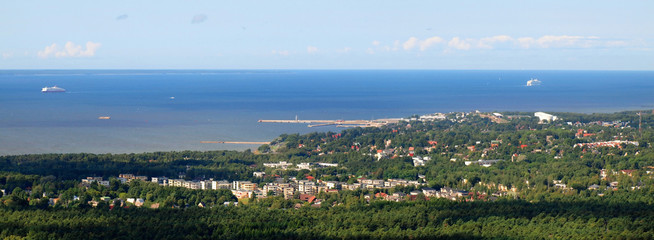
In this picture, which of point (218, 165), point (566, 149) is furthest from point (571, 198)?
point (218, 165)

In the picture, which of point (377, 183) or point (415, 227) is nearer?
point (415, 227)

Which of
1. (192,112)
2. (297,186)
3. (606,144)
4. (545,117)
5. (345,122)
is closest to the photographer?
(297,186)

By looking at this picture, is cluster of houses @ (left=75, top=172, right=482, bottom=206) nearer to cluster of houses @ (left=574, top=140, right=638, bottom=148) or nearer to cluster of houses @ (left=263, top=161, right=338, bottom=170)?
cluster of houses @ (left=263, top=161, right=338, bottom=170)

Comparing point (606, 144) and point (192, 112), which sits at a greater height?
point (606, 144)

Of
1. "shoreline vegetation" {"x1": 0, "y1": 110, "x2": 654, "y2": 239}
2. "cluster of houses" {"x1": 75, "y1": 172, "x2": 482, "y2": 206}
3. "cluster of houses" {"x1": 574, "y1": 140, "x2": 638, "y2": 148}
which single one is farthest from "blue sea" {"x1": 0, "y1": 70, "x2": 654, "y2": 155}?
"cluster of houses" {"x1": 574, "y1": 140, "x2": 638, "y2": 148}

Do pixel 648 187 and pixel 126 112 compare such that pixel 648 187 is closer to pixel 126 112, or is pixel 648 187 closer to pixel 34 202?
pixel 34 202

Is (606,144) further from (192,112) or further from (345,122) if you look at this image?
(192,112)

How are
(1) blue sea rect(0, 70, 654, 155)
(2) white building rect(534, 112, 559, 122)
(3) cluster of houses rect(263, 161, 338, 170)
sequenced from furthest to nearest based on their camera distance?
(2) white building rect(534, 112, 559, 122) < (1) blue sea rect(0, 70, 654, 155) < (3) cluster of houses rect(263, 161, 338, 170)

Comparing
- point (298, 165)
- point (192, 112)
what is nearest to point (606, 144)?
point (298, 165)

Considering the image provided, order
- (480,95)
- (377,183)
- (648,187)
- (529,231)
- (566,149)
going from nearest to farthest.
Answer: (529,231), (648,187), (377,183), (566,149), (480,95)
